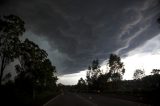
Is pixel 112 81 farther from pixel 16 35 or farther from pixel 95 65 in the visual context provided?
pixel 16 35

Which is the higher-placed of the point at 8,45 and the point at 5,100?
the point at 8,45

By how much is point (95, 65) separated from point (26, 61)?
289ft

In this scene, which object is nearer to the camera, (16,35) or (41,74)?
(16,35)

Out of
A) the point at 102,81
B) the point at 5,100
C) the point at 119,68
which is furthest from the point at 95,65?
the point at 5,100

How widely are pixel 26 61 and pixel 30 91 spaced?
246 inches

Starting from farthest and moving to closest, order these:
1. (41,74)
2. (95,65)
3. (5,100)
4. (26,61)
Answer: (95,65)
(41,74)
(26,61)
(5,100)

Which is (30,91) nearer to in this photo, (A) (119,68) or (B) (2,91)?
(B) (2,91)

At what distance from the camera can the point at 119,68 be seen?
95.2m

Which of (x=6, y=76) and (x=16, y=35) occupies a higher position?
(x=16, y=35)

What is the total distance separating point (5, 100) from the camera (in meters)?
22.8

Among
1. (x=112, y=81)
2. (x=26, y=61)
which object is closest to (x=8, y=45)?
(x=26, y=61)

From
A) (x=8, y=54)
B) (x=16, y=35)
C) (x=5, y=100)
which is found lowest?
(x=5, y=100)

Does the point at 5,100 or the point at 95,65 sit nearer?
the point at 5,100

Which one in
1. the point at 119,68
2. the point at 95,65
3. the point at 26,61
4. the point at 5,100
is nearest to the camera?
the point at 5,100
